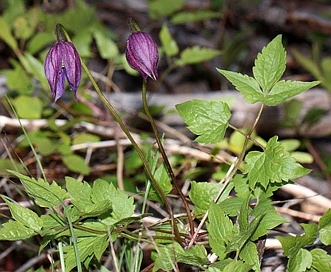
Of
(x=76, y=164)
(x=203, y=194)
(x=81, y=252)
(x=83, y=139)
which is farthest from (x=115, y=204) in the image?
(x=83, y=139)

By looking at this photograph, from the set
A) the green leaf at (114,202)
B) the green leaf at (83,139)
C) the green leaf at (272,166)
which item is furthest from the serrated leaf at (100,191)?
the green leaf at (83,139)

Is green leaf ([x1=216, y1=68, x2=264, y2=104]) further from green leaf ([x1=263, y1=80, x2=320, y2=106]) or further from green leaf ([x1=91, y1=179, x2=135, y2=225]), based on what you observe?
green leaf ([x1=91, y1=179, x2=135, y2=225])

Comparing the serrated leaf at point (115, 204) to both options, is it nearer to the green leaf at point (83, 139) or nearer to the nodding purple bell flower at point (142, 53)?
the nodding purple bell flower at point (142, 53)

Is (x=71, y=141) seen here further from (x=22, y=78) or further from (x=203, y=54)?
(x=203, y=54)

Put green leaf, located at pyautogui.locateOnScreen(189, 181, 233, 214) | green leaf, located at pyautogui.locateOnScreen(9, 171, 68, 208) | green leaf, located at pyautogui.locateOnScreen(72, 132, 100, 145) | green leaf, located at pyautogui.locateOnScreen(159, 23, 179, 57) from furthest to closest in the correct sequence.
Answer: green leaf, located at pyautogui.locateOnScreen(159, 23, 179, 57) → green leaf, located at pyautogui.locateOnScreen(72, 132, 100, 145) → green leaf, located at pyautogui.locateOnScreen(189, 181, 233, 214) → green leaf, located at pyautogui.locateOnScreen(9, 171, 68, 208)

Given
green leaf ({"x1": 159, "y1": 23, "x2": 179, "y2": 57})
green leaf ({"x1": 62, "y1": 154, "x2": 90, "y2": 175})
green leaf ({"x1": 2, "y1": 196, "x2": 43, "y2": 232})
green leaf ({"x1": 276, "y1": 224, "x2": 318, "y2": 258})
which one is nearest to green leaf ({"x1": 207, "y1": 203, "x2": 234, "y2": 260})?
green leaf ({"x1": 276, "y1": 224, "x2": 318, "y2": 258})

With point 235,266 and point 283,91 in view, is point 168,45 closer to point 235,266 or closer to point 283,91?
point 283,91

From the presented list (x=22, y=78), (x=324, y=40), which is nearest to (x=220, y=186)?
(x=22, y=78)
